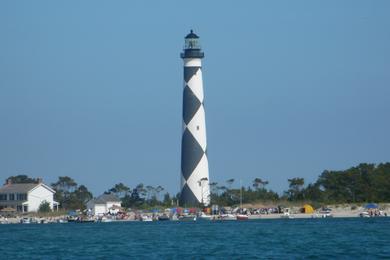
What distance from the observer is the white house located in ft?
343

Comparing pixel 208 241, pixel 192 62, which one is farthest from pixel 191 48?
pixel 208 241

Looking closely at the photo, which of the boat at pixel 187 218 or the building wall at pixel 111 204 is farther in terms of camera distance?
the building wall at pixel 111 204

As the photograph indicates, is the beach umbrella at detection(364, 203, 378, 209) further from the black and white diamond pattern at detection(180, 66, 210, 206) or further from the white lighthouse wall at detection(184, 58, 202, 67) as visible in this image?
the white lighthouse wall at detection(184, 58, 202, 67)

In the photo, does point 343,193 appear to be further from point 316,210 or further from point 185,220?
point 185,220

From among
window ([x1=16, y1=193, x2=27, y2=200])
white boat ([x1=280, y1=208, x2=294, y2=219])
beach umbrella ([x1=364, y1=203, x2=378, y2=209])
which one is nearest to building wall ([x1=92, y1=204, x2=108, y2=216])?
window ([x1=16, y1=193, x2=27, y2=200])

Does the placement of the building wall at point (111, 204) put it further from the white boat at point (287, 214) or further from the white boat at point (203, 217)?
the white boat at point (287, 214)

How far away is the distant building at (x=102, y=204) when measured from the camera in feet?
350

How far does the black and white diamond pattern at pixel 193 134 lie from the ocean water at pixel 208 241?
20.9 feet

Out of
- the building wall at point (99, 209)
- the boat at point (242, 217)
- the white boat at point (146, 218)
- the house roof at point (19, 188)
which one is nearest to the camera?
the boat at point (242, 217)

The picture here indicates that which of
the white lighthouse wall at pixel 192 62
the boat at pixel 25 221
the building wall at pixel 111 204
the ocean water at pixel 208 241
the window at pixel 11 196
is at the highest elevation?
the white lighthouse wall at pixel 192 62

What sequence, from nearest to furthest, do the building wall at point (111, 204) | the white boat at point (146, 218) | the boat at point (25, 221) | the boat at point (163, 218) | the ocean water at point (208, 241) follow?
the ocean water at point (208, 241) < the boat at point (163, 218) < the white boat at point (146, 218) < the boat at point (25, 221) < the building wall at point (111, 204)

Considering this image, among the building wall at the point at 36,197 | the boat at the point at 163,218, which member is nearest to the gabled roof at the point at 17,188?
the building wall at the point at 36,197

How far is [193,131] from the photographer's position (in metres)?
90.2

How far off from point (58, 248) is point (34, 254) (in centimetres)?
439
